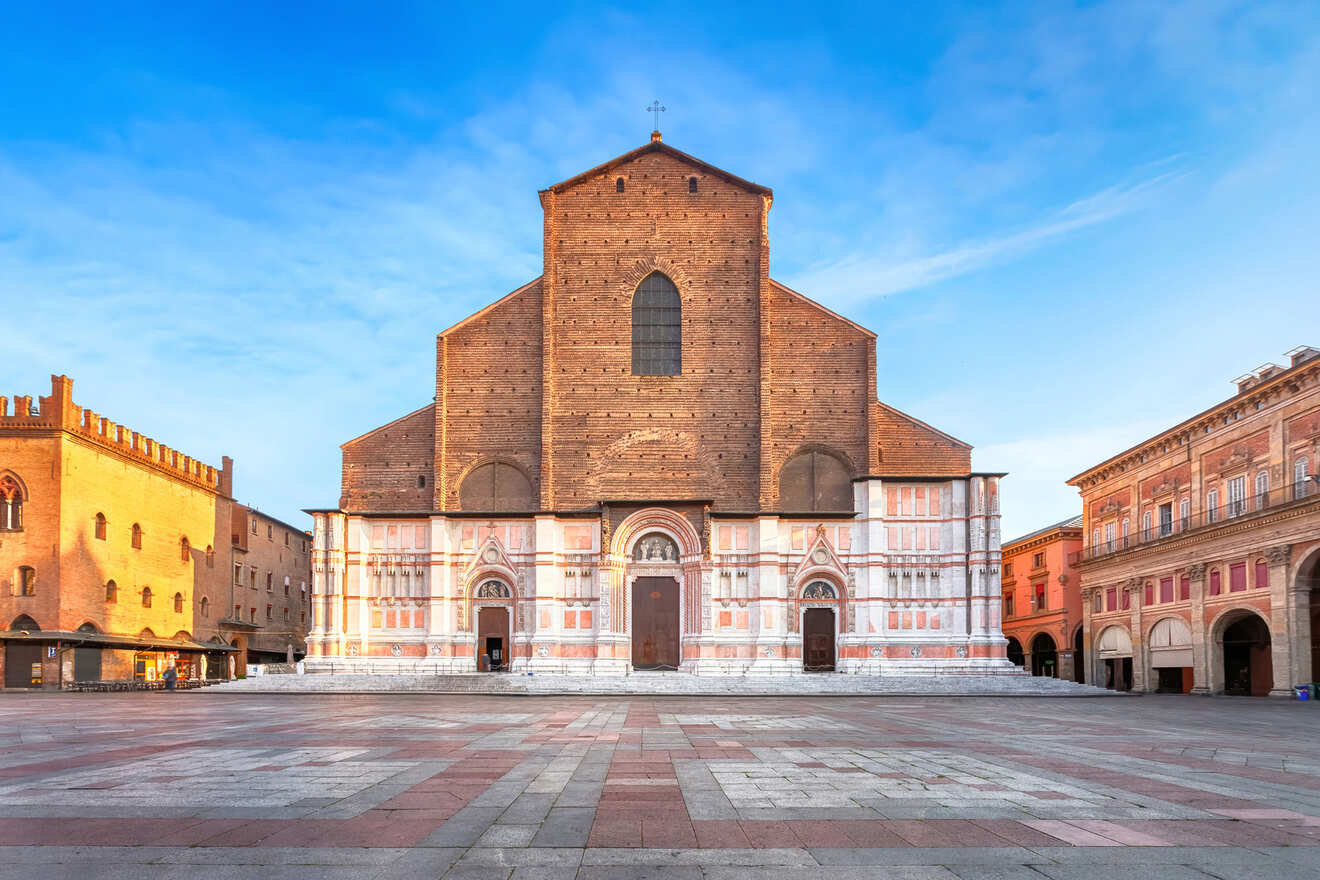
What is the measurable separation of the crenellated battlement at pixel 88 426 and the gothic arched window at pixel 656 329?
2340 centimetres

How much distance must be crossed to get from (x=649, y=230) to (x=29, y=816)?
39.8 meters

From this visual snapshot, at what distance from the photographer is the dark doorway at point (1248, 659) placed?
Answer: 135 feet

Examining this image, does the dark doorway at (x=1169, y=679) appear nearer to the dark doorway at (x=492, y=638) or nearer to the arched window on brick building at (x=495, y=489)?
the dark doorway at (x=492, y=638)

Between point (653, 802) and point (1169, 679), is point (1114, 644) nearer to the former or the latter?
point (1169, 679)

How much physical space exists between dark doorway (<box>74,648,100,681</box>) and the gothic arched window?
25.4 meters

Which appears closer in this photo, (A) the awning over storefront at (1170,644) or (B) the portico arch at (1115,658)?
(A) the awning over storefront at (1170,644)

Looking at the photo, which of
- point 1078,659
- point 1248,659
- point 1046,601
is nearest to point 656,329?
point 1248,659

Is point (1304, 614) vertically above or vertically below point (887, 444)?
below

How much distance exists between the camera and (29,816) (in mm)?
9094

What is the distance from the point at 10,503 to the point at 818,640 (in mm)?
33583

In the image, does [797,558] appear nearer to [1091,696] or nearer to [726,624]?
[726,624]

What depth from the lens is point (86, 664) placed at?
43469 millimetres

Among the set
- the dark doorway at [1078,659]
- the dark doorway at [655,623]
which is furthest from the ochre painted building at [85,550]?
the dark doorway at [1078,659]

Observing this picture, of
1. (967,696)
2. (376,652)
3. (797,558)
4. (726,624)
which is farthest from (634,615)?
(967,696)
